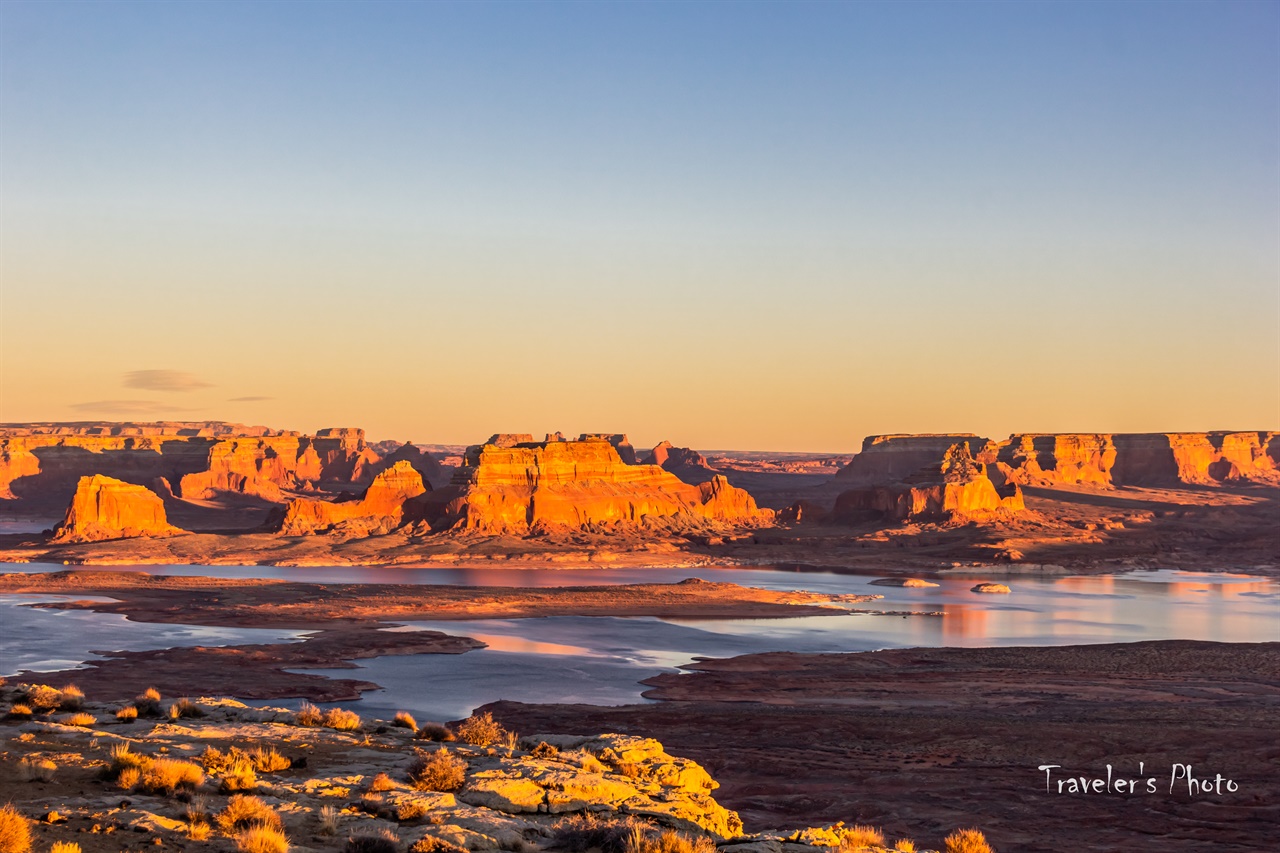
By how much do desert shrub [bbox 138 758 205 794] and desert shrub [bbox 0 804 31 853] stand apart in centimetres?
216

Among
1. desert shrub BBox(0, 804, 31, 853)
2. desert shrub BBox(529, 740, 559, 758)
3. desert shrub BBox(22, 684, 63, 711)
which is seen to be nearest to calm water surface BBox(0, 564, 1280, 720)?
desert shrub BBox(22, 684, 63, 711)

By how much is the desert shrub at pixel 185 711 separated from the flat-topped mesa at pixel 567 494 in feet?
283

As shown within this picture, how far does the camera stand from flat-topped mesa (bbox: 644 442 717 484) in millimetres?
177875

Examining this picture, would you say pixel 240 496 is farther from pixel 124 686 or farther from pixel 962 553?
pixel 124 686

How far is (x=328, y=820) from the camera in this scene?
12.3 meters

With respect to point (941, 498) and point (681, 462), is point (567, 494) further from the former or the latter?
point (681, 462)

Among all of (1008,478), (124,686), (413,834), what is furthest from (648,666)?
(1008,478)

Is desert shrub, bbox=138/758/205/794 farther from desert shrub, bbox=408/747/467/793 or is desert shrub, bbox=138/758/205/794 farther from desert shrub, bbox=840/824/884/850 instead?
desert shrub, bbox=840/824/884/850

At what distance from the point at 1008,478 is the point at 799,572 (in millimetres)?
59563

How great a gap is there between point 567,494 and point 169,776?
3941 inches

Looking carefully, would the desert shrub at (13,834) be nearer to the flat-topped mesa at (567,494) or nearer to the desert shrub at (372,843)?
the desert shrub at (372,843)

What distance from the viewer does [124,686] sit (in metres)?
37.3

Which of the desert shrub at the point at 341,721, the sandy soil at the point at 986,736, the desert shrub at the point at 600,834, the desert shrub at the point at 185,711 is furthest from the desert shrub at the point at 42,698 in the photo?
the sandy soil at the point at 986,736

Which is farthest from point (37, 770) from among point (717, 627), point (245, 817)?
point (717, 627)
